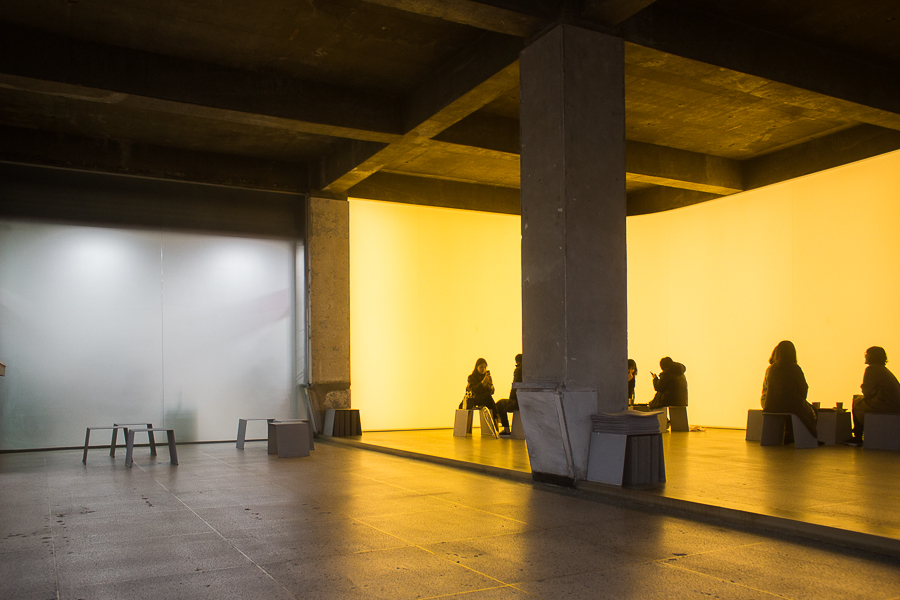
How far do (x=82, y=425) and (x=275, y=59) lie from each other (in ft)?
22.7

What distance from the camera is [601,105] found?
7.11m

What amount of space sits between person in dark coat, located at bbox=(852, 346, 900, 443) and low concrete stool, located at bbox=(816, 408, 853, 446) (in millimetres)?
468

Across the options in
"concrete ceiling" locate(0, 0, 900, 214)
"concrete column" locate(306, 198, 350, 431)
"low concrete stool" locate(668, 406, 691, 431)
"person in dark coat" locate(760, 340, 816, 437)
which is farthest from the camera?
"concrete column" locate(306, 198, 350, 431)

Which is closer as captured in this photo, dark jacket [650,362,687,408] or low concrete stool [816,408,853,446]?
low concrete stool [816,408,853,446]

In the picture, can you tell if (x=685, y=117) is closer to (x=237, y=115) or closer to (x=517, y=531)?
(x=237, y=115)

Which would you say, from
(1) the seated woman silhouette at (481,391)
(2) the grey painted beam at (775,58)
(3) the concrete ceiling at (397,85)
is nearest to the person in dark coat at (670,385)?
(1) the seated woman silhouette at (481,391)

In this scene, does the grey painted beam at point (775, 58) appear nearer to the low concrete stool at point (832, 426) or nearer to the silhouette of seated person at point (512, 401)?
the low concrete stool at point (832, 426)

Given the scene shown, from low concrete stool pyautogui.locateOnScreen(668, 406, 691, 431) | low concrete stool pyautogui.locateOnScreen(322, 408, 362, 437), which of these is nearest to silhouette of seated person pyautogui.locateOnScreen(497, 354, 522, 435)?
low concrete stool pyautogui.locateOnScreen(322, 408, 362, 437)

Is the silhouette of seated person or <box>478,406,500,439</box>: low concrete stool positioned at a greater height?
the silhouette of seated person

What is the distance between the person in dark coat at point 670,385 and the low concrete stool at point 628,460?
6.20 meters

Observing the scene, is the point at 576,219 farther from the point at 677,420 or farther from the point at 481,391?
the point at 677,420

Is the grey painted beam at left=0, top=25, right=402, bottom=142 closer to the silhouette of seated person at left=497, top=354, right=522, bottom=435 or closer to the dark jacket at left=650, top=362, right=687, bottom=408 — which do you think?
the silhouette of seated person at left=497, top=354, right=522, bottom=435

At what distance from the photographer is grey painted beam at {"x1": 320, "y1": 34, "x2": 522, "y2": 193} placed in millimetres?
8430

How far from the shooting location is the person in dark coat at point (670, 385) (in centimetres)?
1233
